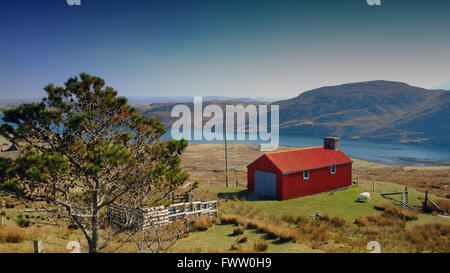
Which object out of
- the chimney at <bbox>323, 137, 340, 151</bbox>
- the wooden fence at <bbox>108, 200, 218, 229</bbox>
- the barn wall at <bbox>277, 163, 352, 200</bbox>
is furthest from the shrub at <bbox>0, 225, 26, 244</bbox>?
the chimney at <bbox>323, 137, 340, 151</bbox>

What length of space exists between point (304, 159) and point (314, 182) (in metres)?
2.38

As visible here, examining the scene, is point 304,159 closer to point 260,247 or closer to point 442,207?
point 442,207

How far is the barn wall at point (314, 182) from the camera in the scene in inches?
1041

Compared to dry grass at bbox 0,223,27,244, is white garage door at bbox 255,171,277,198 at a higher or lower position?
lower

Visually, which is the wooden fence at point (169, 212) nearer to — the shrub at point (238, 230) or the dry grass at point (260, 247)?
the shrub at point (238, 230)

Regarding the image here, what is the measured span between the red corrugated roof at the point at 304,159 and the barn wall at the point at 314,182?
0.53 metres

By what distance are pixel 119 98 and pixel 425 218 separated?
21030 millimetres

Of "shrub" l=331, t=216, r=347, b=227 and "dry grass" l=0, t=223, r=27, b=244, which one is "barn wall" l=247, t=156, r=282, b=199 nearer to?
"shrub" l=331, t=216, r=347, b=227

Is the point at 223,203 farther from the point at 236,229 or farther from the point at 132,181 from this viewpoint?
the point at 132,181

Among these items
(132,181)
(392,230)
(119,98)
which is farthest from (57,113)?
(392,230)

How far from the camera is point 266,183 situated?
91.0 ft

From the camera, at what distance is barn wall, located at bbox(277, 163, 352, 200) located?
2644 centimetres
